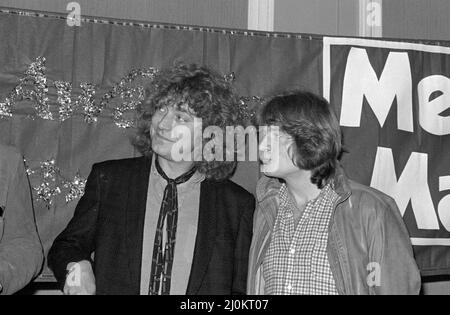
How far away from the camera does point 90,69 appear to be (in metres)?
2.51

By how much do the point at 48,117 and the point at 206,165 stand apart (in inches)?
29.0

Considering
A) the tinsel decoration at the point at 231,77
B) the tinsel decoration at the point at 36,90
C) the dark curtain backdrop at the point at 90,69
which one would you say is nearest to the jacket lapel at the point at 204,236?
the dark curtain backdrop at the point at 90,69

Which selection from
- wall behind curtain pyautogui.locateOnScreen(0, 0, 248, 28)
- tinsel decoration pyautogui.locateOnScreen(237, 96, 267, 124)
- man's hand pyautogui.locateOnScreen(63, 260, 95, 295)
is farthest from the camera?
wall behind curtain pyautogui.locateOnScreen(0, 0, 248, 28)

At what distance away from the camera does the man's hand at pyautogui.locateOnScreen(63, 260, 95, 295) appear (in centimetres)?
174

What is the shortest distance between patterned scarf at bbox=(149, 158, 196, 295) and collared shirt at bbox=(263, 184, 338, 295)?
32 cm

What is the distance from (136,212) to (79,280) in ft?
0.96

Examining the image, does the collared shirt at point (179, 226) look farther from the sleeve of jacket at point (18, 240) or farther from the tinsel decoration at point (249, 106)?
the tinsel decoration at point (249, 106)

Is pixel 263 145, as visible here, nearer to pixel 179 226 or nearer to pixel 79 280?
pixel 179 226

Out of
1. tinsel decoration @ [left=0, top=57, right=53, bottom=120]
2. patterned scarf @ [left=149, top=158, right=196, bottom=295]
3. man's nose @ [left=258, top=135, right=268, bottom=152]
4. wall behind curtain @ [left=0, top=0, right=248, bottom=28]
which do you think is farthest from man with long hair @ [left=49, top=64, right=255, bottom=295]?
wall behind curtain @ [left=0, top=0, right=248, bottom=28]

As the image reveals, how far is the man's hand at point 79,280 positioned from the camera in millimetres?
1743

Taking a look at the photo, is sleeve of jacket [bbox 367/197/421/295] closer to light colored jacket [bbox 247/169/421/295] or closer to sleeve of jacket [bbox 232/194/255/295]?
light colored jacket [bbox 247/169/421/295]

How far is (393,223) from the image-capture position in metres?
1.95

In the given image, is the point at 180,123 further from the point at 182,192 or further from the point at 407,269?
the point at 407,269
